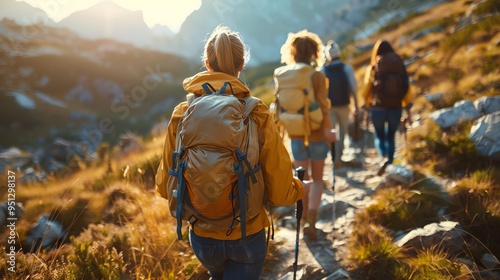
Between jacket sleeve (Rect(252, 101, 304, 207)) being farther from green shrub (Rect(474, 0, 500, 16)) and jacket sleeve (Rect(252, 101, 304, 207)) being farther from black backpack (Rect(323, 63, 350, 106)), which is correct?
green shrub (Rect(474, 0, 500, 16))

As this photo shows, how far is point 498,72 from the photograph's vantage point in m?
7.59

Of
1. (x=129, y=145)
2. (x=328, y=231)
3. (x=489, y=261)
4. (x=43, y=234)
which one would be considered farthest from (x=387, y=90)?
(x=129, y=145)

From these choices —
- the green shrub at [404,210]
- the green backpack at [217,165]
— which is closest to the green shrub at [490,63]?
the green shrub at [404,210]

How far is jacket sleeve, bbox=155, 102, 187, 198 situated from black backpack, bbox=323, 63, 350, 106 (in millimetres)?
4262

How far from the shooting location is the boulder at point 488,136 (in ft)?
14.6

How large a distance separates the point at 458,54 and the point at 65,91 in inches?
2631

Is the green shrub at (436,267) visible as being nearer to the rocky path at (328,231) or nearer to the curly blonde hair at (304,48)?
the rocky path at (328,231)

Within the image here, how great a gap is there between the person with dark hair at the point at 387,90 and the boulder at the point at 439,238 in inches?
86.0

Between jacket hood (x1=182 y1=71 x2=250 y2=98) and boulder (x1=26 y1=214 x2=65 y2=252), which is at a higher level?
jacket hood (x1=182 y1=71 x2=250 y2=98)

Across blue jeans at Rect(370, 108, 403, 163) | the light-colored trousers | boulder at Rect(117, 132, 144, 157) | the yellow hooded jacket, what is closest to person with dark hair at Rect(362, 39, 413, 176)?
blue jeans at Rect(370, 108, 403, 163)

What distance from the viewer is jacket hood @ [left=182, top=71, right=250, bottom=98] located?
1.73m

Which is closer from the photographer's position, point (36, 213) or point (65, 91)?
point (36, 213)

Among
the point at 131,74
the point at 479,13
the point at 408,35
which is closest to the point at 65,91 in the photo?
the point at 131,74

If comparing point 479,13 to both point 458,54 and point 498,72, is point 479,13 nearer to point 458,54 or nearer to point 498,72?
point 458,54
